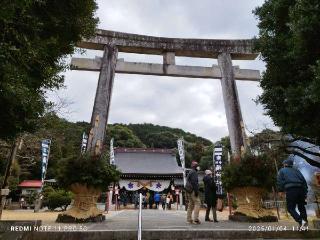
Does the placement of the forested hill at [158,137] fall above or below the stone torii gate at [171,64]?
above

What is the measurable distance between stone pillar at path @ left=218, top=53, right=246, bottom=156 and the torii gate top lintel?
0.45 metres

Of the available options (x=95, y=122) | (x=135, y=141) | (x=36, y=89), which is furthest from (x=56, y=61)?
(x=135, y=141)

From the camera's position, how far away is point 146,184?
30.0 metres

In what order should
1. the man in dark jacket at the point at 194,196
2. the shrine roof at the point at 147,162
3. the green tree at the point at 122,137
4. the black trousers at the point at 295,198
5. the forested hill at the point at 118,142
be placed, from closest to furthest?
the black trousers at the point at 295,198 → the man in dark jacket at the point at 194,196 → the forested hill at the point at 118,142 → the shrine roof at the point at 147,162 → the green tree at the point at 122,137

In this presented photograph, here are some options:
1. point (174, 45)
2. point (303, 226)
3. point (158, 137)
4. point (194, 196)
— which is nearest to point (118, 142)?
point (158, 137)

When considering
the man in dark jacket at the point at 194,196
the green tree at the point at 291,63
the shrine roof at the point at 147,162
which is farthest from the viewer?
the shrine roof at the point at 147,162

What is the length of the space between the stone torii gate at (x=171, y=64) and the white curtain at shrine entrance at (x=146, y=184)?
1790 centimetres

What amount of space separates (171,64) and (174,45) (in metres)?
0.79

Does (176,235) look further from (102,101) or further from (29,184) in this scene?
(29,184)

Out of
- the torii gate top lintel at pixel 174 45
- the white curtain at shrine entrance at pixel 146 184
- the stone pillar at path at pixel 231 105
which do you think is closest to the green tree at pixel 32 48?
the torii gate top lintel at pixel 174 45

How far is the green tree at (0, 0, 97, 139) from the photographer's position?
406cm

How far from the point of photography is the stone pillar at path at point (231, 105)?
12.2m

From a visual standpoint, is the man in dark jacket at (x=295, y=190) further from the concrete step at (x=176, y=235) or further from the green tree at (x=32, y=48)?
the green tree at (x=32, y=48)

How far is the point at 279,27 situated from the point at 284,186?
10.4ft
